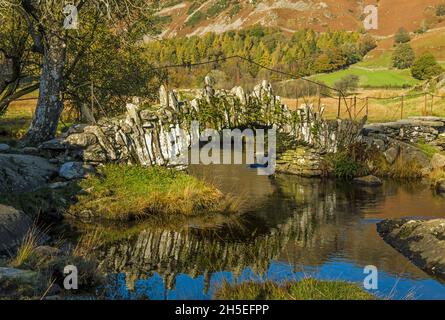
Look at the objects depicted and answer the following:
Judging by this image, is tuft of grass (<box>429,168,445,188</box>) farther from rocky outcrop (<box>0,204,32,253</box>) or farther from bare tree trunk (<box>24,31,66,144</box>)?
rocky outcrop (<box>0,204,32,253</box>)

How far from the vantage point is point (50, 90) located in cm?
2391

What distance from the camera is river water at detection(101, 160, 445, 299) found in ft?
44.0

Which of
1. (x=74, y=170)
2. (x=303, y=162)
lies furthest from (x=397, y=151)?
(x=74, y=170)

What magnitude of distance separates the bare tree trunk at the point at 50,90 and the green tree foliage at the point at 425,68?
72.2 metres

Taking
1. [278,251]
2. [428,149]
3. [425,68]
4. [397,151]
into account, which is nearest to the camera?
[278,251]

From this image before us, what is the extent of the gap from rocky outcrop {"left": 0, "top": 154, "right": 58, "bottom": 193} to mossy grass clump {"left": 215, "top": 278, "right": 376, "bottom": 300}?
10.2 metres

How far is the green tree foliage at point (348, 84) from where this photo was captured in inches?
3077

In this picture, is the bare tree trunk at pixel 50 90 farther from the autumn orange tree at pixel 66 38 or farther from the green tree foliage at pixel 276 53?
the green tree foliage at pixel 276 53

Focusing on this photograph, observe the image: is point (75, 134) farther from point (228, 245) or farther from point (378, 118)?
point (378, 118)

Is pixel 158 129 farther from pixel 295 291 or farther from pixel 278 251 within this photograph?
pixel 295 291

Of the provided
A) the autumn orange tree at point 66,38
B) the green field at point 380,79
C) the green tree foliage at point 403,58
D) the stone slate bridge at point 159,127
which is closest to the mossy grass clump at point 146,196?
the stone slate bridge at point 159,127

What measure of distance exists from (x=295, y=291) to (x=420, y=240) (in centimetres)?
750
